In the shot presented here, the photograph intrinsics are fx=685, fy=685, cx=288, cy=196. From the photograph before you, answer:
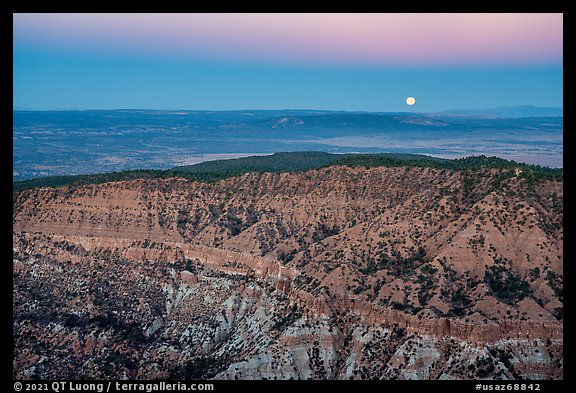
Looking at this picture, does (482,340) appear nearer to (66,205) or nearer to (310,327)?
(310,327)

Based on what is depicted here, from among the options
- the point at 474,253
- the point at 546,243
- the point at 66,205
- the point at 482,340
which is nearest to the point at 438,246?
the point at 474,253

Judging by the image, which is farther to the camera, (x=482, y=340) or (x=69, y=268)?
(x=69, y=268)
